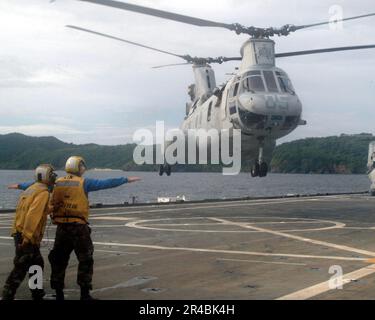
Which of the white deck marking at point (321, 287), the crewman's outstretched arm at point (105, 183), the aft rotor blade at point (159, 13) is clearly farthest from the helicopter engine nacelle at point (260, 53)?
the crewman's outstretched arm at point (105, 183)

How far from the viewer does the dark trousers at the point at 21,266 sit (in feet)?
24.4

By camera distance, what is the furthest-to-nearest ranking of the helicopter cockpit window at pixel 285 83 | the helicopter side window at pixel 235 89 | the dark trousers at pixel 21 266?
the helicopter side window at pixel 235 89
the helicopter cockpit window at pixel 285 83
the dark trousers at pixel 21 266

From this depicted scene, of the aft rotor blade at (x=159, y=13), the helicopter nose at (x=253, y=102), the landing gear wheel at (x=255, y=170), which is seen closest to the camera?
the aft rotor blade at (x=159, y=13)

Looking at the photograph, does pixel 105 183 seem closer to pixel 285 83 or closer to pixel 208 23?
pixel 208 23

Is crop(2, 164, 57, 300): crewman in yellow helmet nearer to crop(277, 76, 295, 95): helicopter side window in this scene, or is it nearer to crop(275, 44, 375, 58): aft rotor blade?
crop(277, 76, 295, 95): helicopter side window

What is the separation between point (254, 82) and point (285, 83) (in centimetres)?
138

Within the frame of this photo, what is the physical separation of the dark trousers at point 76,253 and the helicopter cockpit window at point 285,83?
1630 cm

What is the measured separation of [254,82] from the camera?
2281 centimetres

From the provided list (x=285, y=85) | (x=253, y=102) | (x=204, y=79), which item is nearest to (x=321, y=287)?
(x=253, y=102)

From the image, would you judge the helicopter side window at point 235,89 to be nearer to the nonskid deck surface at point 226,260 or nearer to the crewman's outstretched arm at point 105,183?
the nonskid deck surface at point 226,260
